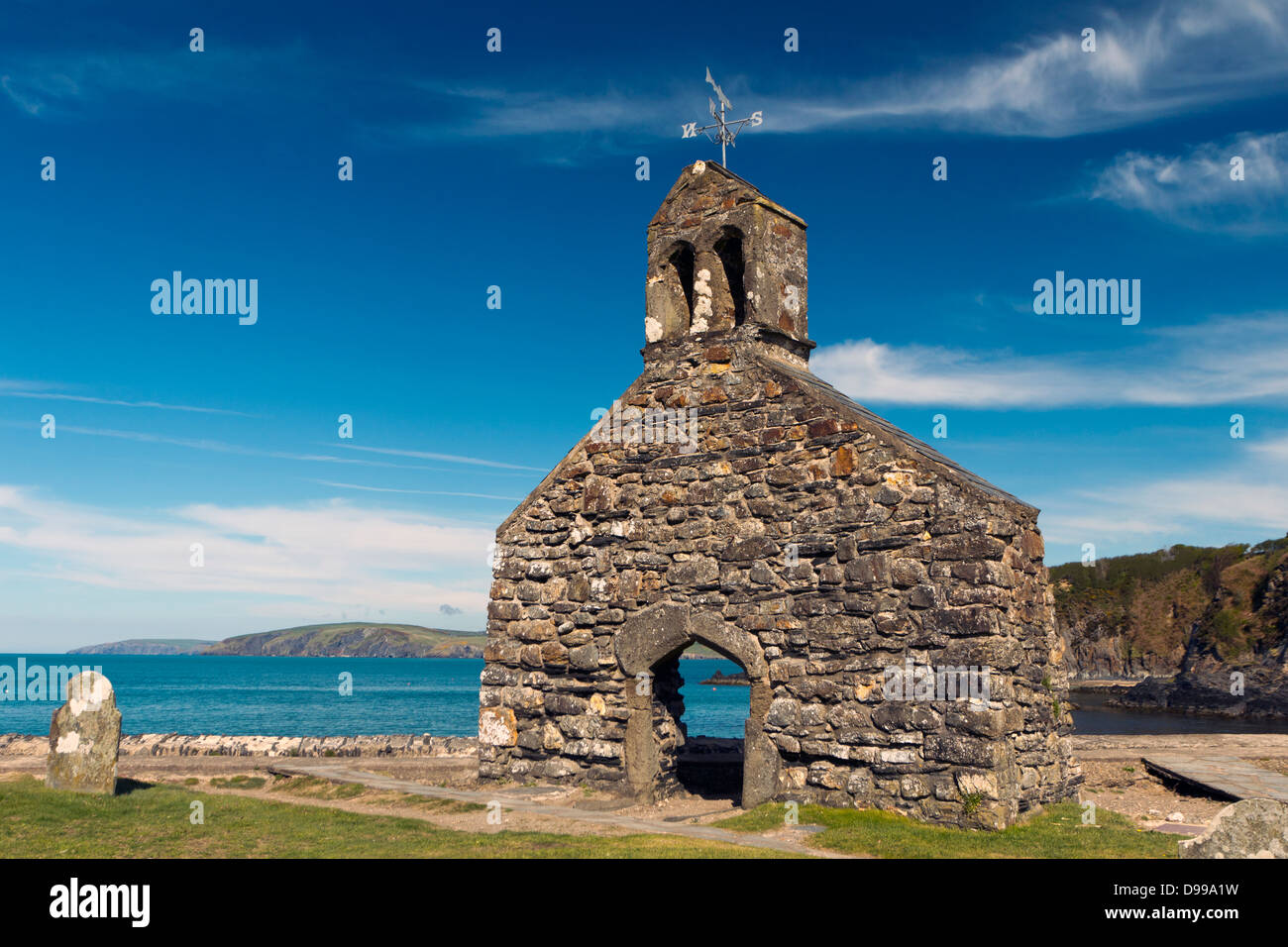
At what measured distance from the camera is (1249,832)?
5258 mm

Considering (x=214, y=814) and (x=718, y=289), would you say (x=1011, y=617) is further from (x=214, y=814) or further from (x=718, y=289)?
(x=214, y=814)

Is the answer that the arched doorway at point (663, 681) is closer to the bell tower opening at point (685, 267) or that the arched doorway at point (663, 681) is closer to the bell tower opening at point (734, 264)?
the bell tower opening at point (734, 264)

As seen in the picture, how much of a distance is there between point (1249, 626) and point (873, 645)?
216ft

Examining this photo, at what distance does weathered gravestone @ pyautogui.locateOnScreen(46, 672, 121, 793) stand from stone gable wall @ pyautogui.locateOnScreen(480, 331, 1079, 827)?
469 cm

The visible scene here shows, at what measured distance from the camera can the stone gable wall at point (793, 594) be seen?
1036 cm

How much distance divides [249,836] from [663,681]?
545 cm

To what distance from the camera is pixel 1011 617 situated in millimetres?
10461

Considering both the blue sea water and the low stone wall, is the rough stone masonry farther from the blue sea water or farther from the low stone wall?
the blue sea water

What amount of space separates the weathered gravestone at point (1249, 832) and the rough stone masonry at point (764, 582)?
15.3 feet

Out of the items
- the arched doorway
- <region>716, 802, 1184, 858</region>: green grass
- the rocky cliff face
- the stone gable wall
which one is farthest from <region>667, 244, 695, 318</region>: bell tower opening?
the rocky cliff face

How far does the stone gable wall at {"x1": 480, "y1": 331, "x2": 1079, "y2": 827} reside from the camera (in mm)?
10359

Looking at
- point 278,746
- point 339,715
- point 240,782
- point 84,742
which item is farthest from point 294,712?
point 84,742

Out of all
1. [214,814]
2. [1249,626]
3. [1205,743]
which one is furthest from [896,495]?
[1249,626]

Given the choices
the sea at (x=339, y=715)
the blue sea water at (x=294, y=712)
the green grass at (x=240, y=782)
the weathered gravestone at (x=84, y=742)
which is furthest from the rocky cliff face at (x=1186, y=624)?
the weathered gravestone at (x=84, y=742)
